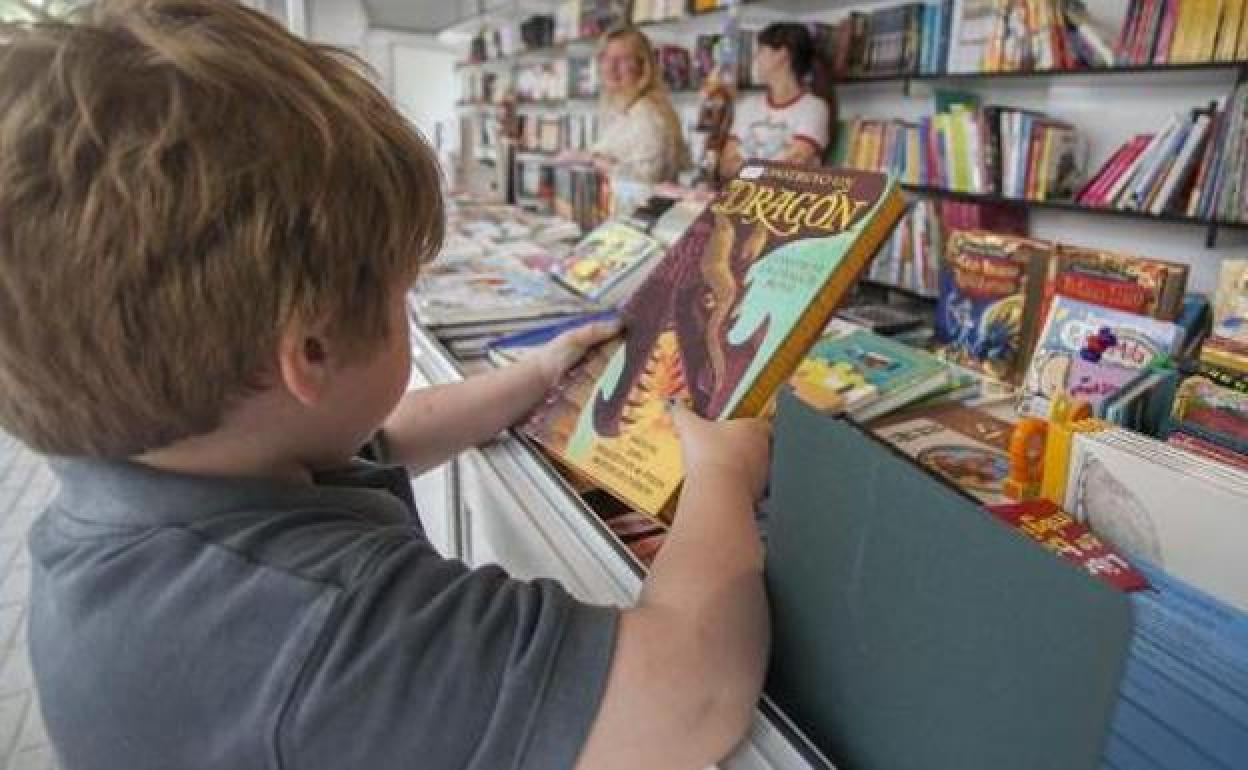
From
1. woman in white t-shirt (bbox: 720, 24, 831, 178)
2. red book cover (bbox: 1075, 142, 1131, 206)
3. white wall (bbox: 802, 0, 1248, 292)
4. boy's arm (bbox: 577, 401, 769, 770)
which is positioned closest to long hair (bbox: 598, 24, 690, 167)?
woman in white t-shirt (bbox: 720, 24, 831, 178)

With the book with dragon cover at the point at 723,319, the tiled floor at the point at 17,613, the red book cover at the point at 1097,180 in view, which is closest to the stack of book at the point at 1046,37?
the red book cover at the point at 1097,180

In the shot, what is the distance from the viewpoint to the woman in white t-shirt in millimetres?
3438

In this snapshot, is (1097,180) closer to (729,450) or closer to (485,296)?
(485,296)

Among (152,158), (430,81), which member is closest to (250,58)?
(152,158)

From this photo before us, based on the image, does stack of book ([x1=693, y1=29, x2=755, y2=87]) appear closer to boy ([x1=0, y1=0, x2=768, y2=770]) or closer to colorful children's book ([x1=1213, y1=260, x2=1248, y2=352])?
colorful children's book ([x1=1213, y1=260, x2=1248, y2=352])

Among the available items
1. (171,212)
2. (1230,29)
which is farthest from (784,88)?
(171,212)

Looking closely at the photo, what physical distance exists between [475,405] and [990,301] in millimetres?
678

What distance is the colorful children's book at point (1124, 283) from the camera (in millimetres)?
855

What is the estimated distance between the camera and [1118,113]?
293cm

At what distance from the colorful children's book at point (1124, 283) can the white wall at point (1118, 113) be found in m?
2.06

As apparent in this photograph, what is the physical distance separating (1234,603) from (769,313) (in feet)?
1.26

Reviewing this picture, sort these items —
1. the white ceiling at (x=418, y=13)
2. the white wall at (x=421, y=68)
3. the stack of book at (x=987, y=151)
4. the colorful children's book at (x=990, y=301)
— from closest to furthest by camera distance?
the colorful children's book at (x=990, y=301)
the stack of book at (x=987, y=151)
the white ceiling at (x=418, y=13)
the white wall at (x=421, y=68)

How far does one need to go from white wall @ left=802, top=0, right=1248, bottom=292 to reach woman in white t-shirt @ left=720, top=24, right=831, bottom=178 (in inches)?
20.5

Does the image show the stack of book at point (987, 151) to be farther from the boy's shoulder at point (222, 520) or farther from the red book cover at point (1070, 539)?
the boy's shoulder at point (222, 520)
